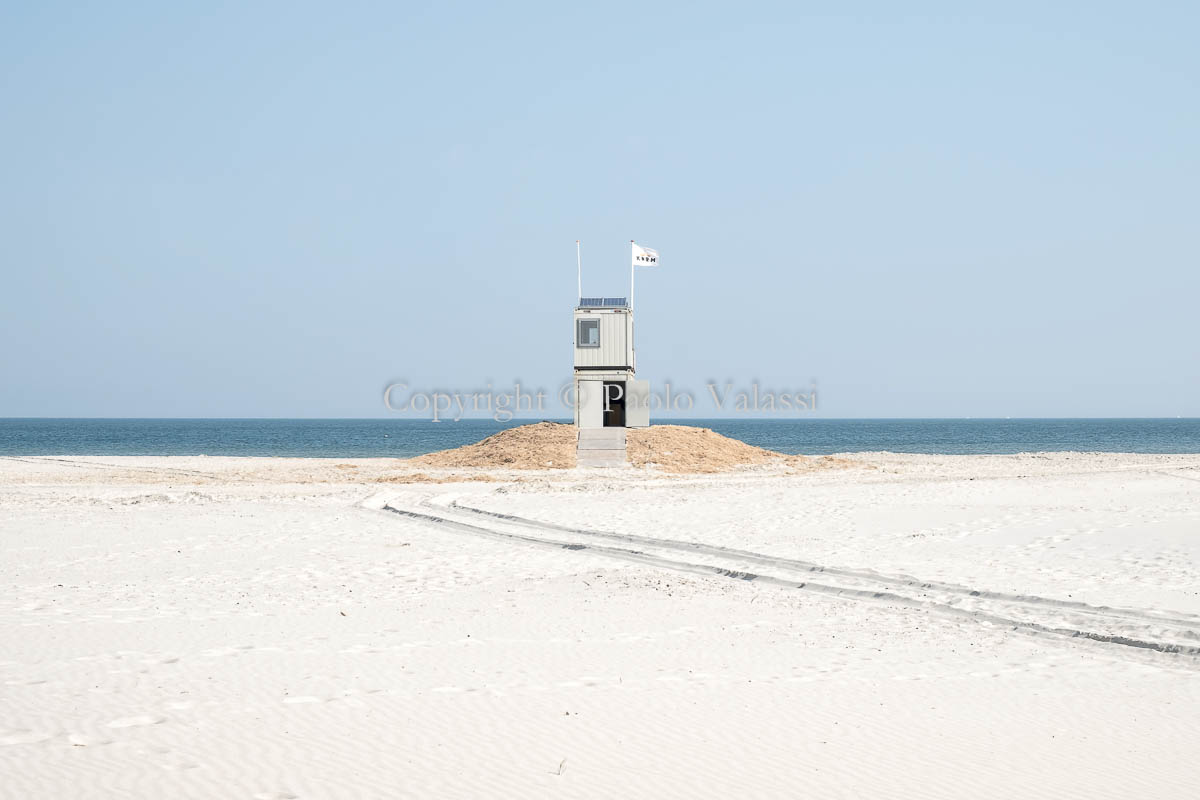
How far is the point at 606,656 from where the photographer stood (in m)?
8.18

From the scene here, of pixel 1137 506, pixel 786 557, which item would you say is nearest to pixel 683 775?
pixel 786 557

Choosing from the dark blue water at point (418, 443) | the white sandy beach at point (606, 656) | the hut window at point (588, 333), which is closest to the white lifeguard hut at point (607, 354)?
the hut window at point (588, 333)

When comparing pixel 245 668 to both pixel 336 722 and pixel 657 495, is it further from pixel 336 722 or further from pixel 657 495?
pixel 657 495

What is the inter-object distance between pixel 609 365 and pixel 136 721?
77.7 ft

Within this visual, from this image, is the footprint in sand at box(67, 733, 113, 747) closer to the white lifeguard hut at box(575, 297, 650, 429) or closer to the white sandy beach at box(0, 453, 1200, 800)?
the white sandy beach at box(0, 453, 1200, 800)

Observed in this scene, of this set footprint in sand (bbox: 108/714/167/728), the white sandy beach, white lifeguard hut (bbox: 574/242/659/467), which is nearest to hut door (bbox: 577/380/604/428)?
white lifeguard hut (bbox: 574/242/659/467)

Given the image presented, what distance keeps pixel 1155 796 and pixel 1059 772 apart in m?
0.51

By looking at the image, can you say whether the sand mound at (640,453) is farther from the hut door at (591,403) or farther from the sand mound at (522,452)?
the hut door at (591,403)

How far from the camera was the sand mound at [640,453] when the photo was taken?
3331 centimetres

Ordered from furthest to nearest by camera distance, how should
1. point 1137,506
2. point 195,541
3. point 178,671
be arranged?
point 1137,506 < point 195,541 < point 178,671

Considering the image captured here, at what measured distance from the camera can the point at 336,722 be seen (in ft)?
20.6

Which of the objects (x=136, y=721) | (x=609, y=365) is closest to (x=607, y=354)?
(x=609, y=365)

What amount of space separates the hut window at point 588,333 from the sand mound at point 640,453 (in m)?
5.44

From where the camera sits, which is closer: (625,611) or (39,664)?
(39,664)
